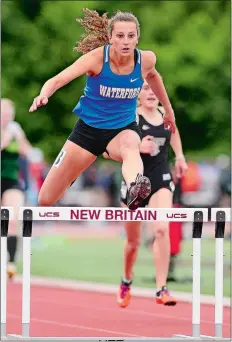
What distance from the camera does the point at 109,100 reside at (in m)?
9.37

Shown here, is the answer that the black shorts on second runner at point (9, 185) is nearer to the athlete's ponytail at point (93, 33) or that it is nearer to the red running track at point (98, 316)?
the red running track at point (98, 316)

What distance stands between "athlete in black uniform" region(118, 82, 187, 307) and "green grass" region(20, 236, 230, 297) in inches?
103

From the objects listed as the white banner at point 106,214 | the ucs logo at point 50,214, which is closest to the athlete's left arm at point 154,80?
the white banner at point 106,214

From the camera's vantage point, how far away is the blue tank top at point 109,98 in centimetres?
924

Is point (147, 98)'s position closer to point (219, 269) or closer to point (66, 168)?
point (66, 168)

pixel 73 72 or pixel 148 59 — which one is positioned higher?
pixel 148 59

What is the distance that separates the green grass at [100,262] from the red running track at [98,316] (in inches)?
56.4

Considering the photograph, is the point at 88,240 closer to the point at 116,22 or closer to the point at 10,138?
the point at 10,138

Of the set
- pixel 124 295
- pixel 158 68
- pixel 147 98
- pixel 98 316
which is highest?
pixel 158 68

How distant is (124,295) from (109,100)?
8.67ft

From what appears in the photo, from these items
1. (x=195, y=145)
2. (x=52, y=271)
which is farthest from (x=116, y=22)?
(x=195, y=145)

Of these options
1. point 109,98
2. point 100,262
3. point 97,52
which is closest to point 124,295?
point 109,98

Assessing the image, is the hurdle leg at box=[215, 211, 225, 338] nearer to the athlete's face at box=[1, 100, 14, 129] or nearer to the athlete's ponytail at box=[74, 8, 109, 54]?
the athlete's ponytail at box=[74, 8, 109, 54]

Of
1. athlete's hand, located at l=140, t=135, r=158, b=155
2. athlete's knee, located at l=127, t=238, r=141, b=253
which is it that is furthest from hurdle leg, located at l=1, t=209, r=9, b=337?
Result: athlete's knee, located at l=127, t=238, r=141, b=253
